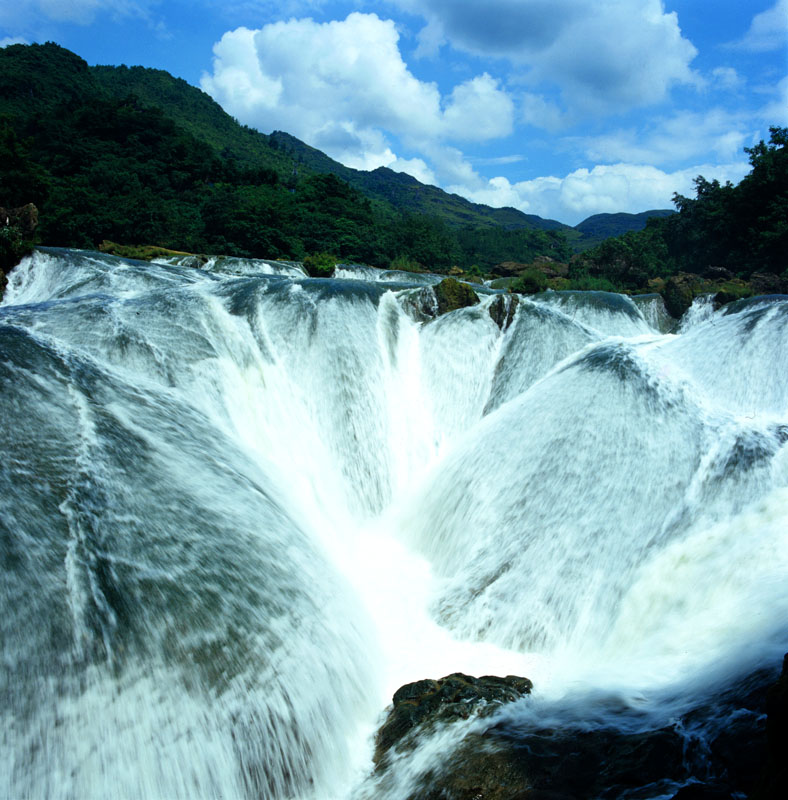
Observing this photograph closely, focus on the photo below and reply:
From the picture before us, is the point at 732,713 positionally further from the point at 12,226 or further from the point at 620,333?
the point at 12,226

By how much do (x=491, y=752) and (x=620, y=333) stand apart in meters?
12.7

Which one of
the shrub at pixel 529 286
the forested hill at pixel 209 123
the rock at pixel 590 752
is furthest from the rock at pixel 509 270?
the rock at pixel 590 752

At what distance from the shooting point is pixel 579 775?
308 centimetres

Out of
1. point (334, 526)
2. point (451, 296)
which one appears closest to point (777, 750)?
A: point (334, 526)

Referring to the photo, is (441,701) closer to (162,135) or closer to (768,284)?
(768,284)

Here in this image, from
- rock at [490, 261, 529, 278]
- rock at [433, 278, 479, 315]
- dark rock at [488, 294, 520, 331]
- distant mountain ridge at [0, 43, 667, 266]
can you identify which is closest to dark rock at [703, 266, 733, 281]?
rock at [490, 261, 529, 278]

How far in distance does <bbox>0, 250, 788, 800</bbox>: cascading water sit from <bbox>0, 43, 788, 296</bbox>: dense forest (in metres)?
9.90

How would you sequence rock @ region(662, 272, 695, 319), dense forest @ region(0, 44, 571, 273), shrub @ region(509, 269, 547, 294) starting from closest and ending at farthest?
rock @ region(662, 272, 695, 319) < shrub @ region(509, 269, 547, 294) < dense forest @ region(0, 44, 571, 273)

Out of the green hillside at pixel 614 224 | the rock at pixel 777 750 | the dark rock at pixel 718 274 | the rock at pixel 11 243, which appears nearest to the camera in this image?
the rock at pixel 777 750

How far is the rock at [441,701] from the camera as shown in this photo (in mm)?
4082

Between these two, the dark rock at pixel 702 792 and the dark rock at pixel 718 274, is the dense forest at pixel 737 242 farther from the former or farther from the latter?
the dark rock at pixel 702 792

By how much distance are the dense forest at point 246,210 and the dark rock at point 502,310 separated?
8746 millimetres

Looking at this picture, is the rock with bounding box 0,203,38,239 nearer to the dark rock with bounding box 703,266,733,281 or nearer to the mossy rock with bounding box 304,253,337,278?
the mossy rock with bounding box 304,253,337,278

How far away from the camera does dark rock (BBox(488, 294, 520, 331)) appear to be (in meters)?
11.1
